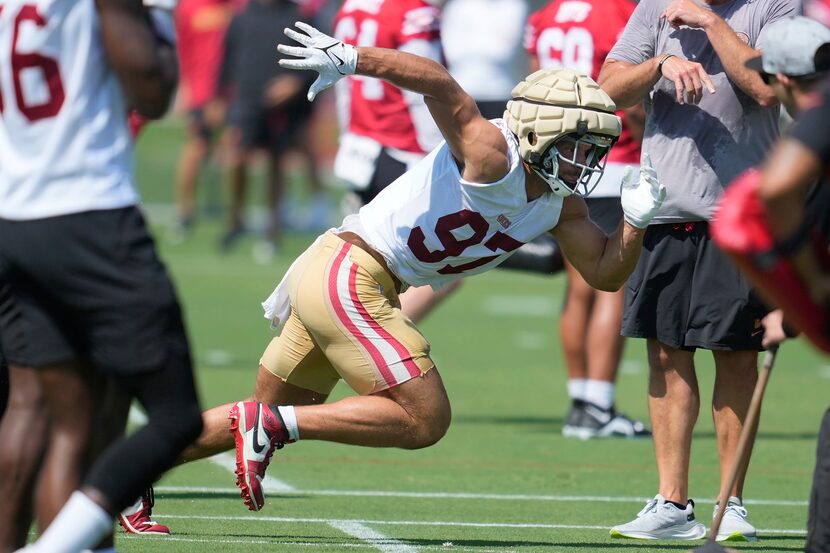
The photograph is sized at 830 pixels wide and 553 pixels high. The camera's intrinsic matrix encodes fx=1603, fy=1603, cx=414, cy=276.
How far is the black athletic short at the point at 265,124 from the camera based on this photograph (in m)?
18.0

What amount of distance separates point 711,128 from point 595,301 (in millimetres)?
2992

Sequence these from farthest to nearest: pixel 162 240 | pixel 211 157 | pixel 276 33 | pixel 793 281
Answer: pixel 211 157 < pixel 162 240 < pixel 276 33 < pixel 793 281

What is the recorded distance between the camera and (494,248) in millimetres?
5953

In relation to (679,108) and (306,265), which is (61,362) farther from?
(679,108)

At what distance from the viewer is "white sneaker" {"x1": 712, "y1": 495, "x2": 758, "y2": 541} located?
19.9ft

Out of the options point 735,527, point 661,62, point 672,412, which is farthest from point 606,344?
point 661,62

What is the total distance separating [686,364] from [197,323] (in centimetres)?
739

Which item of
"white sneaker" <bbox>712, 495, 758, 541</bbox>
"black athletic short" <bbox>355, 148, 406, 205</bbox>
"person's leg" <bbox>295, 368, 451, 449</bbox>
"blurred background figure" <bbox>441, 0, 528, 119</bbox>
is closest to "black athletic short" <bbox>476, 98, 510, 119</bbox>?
"blurred background figure" <bbox>441, 0, 528, 119</bbox>

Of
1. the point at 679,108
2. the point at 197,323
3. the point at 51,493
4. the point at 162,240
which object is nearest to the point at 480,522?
the point at 679,108

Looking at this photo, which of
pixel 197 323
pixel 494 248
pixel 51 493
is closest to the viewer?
pixel 51 493

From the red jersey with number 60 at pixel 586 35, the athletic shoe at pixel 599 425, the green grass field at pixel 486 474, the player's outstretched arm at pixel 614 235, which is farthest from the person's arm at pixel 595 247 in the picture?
the athletic shoe at pixel 599 425

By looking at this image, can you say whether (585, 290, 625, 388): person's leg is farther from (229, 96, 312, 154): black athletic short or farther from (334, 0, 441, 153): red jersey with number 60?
(229, 96, 312, 154): black athletic short

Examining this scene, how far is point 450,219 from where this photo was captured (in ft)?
19.2

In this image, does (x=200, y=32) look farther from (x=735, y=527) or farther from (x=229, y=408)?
(x=735, y=527)
